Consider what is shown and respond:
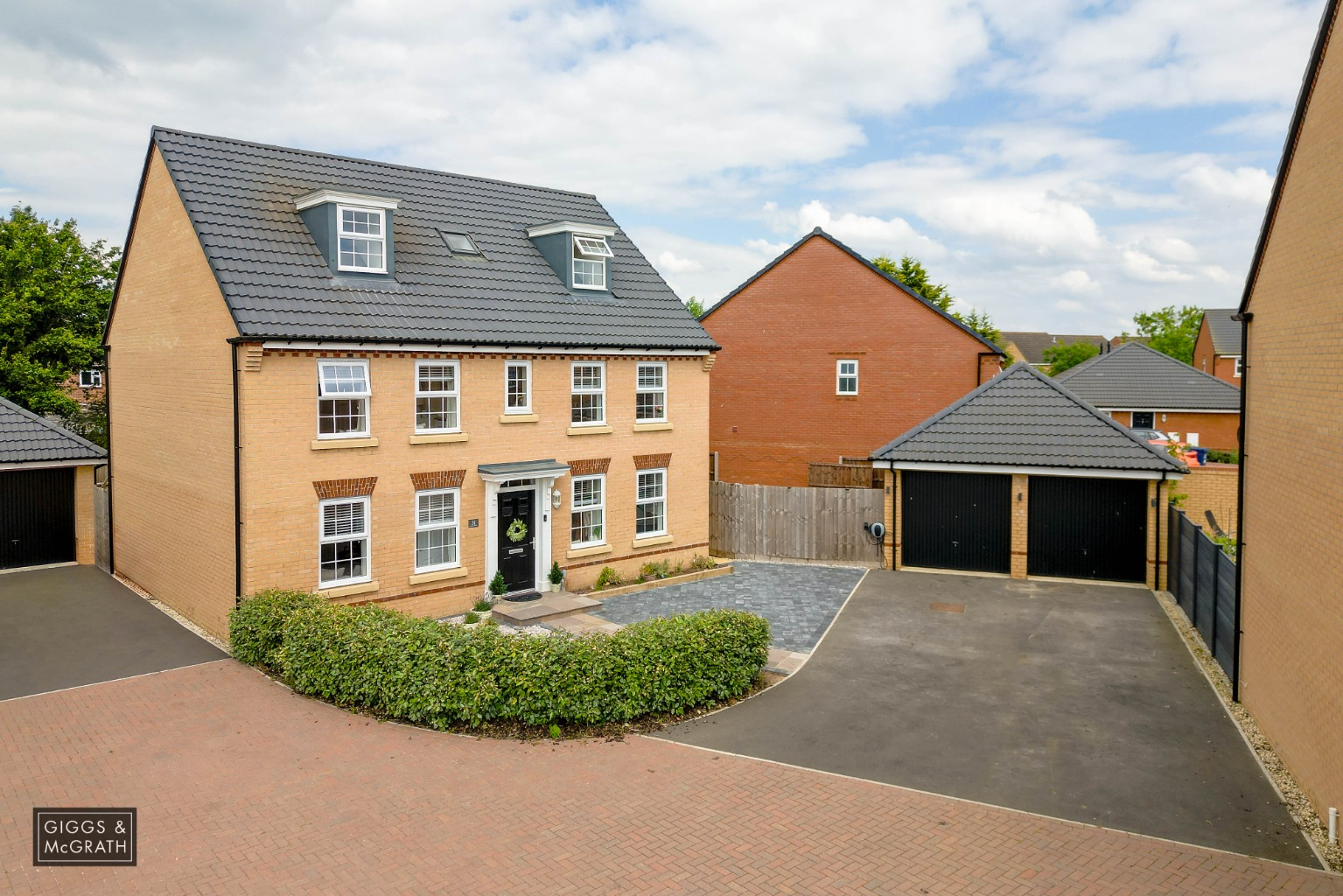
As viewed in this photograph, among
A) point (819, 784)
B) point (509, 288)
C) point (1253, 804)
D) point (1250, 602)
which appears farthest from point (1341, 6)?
point (509, 288)

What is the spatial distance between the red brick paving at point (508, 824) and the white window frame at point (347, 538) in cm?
434

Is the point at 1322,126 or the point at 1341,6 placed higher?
the point at 1341,6

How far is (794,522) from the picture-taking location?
938 inches

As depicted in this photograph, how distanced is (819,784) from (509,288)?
12.8 metres

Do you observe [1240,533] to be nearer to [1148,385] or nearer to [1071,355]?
[1148,385]

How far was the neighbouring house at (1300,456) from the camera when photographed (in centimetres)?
942

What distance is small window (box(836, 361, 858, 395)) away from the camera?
2934 cm

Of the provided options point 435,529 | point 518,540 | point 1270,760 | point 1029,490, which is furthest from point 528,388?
point 1270,760

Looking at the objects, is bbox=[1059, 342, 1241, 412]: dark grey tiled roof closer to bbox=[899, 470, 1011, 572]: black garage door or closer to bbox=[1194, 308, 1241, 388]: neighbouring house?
bbox=[1194, 308, 1241, 388]: neighbouring house

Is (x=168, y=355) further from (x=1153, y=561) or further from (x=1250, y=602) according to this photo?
(x=1153, y=561)

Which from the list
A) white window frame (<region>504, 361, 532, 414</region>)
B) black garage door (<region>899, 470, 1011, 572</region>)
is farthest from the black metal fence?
white window frame (<region>504, 361, 532, 414</region>)

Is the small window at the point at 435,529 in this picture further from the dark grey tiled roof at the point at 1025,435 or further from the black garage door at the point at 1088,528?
the black garage door at the point at 1088,528

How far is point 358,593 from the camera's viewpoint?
54.4 ft

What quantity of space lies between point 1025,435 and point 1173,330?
193 feet
